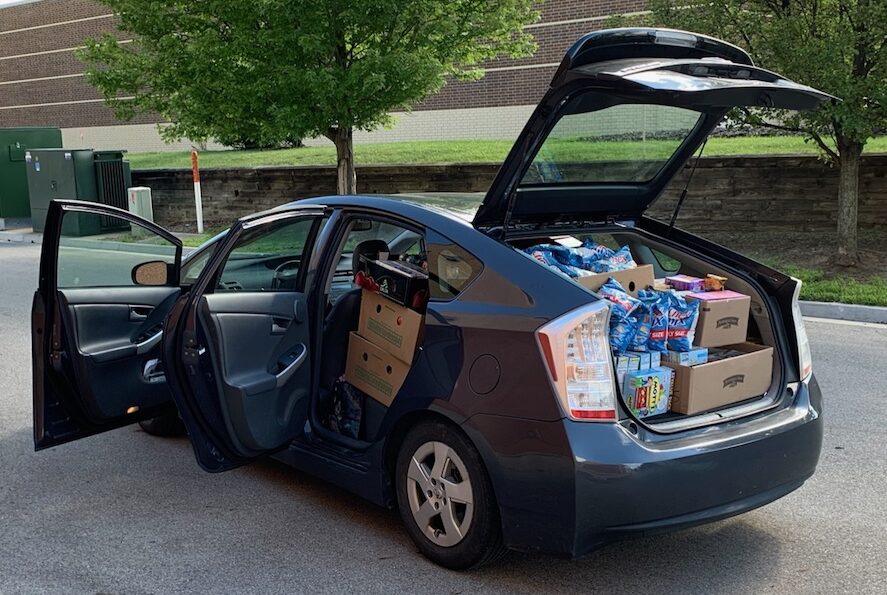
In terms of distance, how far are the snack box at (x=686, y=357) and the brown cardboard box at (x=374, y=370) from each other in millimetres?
1122

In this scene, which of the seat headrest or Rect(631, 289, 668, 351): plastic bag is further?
the seat headrest

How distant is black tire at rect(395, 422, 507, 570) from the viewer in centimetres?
350

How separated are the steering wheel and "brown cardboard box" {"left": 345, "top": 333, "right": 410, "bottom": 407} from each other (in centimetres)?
53

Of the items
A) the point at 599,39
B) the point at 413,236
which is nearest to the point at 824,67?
the point at 413,236

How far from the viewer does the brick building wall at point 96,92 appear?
80.6 feet

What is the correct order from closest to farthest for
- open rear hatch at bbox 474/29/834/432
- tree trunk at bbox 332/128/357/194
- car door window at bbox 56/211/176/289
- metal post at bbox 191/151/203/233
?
1. open rear hatch at bbox 474/29/834/432
2. car door window at bbox 56/211/176/289
3. tree trunk at bbox 332/128/357/194
4. metal post at bbox 191/151/203/233

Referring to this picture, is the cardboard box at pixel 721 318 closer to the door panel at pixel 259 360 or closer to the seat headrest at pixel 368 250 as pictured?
the seat headrest at pixel 368 250

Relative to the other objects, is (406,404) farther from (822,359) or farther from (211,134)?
(211,134)

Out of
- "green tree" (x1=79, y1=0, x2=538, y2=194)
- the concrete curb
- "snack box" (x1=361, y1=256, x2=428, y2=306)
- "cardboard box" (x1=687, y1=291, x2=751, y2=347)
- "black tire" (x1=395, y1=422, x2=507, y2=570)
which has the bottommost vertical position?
the concrete curb

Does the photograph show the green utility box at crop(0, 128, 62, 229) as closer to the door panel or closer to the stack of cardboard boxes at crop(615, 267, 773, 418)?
the door panel

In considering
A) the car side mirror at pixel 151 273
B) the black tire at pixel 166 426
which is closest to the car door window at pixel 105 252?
the car side mirror at pixel 151 273

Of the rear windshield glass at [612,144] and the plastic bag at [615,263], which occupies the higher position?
the rear windshield glass at [612,144]

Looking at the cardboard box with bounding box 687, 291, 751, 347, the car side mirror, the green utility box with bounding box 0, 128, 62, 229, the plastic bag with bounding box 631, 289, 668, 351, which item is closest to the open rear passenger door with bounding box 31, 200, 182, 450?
the car side mirror

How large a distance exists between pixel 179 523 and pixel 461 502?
1.57 m
